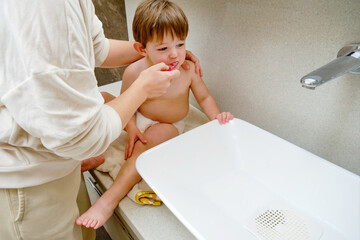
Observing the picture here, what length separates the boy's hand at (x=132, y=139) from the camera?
87cm

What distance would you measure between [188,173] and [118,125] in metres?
0.29

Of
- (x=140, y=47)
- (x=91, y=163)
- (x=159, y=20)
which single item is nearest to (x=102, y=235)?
(x=91, y=163)

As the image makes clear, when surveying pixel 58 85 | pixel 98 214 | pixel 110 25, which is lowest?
pixel 98 214

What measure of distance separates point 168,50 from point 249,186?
48cm

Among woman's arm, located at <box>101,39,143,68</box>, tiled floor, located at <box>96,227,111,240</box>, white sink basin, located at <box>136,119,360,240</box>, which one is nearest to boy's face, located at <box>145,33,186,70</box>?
woman's arm, located at <box>101,39,143,68</box>

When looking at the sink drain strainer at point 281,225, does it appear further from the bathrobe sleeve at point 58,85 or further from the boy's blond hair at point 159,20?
the boy's blond hair at point 159,20

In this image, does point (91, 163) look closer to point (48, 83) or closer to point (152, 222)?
point (152, 222)

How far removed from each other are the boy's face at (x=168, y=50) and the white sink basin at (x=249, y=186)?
0.77ft

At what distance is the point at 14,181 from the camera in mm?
524

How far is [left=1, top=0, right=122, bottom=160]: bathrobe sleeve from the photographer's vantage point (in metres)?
0.36

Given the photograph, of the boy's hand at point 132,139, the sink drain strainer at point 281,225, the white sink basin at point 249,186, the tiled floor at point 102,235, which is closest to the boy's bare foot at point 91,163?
the boy's hand at point 132,139

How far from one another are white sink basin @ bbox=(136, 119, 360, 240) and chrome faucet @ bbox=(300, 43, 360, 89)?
0.24m

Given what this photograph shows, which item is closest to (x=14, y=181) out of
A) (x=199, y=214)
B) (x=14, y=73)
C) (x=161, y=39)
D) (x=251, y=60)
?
(x=14, y=73)

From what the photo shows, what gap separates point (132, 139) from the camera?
89 centimetres
